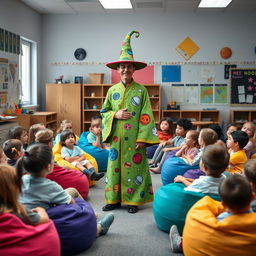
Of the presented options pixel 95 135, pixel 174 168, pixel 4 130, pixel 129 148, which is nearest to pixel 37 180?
pixel 129 148

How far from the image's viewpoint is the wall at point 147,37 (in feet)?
26.2

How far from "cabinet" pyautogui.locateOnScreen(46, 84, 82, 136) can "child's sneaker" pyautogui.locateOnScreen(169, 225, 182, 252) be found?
5.53 metres

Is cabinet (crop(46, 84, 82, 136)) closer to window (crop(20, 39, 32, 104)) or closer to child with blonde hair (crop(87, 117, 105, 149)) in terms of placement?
window (crop(20, 39, 32, 104))

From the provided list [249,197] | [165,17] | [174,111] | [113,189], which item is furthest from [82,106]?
[249,197]

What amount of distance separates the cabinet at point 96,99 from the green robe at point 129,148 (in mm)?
4401

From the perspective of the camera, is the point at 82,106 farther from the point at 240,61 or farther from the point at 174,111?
the point at 240,61

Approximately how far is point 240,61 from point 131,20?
2611mm

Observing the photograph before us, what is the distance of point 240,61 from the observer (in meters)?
8.00

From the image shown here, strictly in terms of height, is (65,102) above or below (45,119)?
above

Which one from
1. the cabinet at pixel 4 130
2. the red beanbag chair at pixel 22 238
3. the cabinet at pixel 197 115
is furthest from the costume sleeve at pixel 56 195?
the cabinet at pixel 197 115

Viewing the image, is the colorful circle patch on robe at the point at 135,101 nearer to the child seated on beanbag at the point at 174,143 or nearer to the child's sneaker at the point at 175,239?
the child's sneaker at the point at 175,239

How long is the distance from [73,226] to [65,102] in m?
5.76

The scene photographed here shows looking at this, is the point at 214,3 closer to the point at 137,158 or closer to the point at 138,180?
the point at 137,158

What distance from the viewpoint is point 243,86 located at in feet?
26.3
